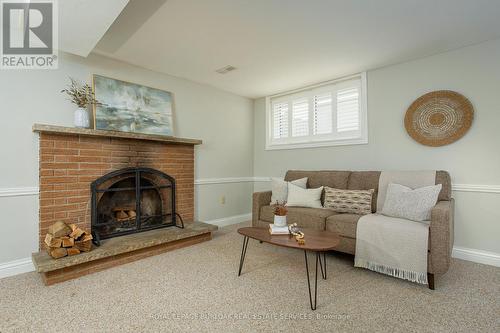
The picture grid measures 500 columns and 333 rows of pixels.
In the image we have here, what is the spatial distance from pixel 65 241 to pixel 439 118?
408 centimetres

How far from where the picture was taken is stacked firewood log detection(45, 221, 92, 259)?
90.0 inches

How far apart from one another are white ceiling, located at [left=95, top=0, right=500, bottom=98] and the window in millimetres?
331

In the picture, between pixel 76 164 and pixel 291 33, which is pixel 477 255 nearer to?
pixel 291 33

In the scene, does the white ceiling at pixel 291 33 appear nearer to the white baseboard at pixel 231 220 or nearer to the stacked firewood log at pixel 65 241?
→ the stacked firewood log at pixel 65 241

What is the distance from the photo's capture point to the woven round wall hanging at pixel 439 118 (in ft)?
9.08

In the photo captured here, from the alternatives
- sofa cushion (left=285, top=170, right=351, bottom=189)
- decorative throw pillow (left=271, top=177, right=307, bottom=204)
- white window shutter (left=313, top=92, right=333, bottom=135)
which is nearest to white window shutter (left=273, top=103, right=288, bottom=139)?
white window shutter (left=313, top=92, right=333, bottom=135)

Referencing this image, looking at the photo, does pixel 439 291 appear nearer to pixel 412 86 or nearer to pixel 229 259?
pixel 229 259

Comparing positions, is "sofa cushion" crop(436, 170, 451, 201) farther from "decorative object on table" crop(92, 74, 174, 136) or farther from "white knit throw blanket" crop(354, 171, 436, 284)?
"decorative object on table" crop(92, 74, 174, 136)

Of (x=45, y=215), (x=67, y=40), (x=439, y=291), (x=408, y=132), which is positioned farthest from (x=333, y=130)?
(x=45, y=215)

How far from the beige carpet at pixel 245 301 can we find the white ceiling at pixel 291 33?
7.63ft

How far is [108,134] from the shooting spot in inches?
111

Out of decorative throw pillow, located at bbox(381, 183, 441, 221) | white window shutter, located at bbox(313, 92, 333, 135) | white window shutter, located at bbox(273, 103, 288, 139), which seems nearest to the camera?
decorative throw pillow, located at bbox(381, 183, 441, 221)

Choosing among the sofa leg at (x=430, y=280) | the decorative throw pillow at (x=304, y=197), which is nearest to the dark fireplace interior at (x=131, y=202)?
the decorative throw pillow at (x=304, y=197)

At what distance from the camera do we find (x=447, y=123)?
2854 mm
